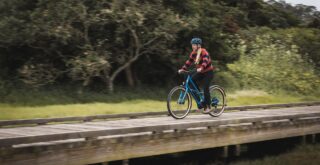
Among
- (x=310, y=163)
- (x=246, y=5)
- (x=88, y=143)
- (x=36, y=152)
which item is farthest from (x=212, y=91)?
(x=246, y=5)

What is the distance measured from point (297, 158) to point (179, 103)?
3.20m

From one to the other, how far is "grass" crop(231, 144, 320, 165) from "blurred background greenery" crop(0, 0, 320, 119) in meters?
8.07

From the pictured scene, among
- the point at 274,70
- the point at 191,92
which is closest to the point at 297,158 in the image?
the point at 191,92

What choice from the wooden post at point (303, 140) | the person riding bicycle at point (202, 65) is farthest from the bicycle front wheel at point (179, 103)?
the wooden post at point (303, 140)

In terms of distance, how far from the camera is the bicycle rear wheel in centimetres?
1212

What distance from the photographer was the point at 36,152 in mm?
7137

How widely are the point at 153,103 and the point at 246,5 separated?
959 inches

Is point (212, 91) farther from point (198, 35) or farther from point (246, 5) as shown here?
point (246, 5)

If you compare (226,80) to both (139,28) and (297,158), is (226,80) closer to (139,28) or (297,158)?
(139,28)

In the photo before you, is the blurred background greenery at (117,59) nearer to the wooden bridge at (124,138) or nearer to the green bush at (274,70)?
the green bush at (274,70)

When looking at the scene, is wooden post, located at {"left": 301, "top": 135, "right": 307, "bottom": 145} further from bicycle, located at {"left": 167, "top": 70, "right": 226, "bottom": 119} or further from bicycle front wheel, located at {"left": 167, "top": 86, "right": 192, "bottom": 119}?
bicycle front wheel, located at {"left": 167, "top": 86, "right": 192, "bottom": 119}

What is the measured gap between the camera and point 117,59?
79.0 feet

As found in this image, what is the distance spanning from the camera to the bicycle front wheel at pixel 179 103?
11.1 metres

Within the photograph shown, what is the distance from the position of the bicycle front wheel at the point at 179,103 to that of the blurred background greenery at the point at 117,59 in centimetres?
719
